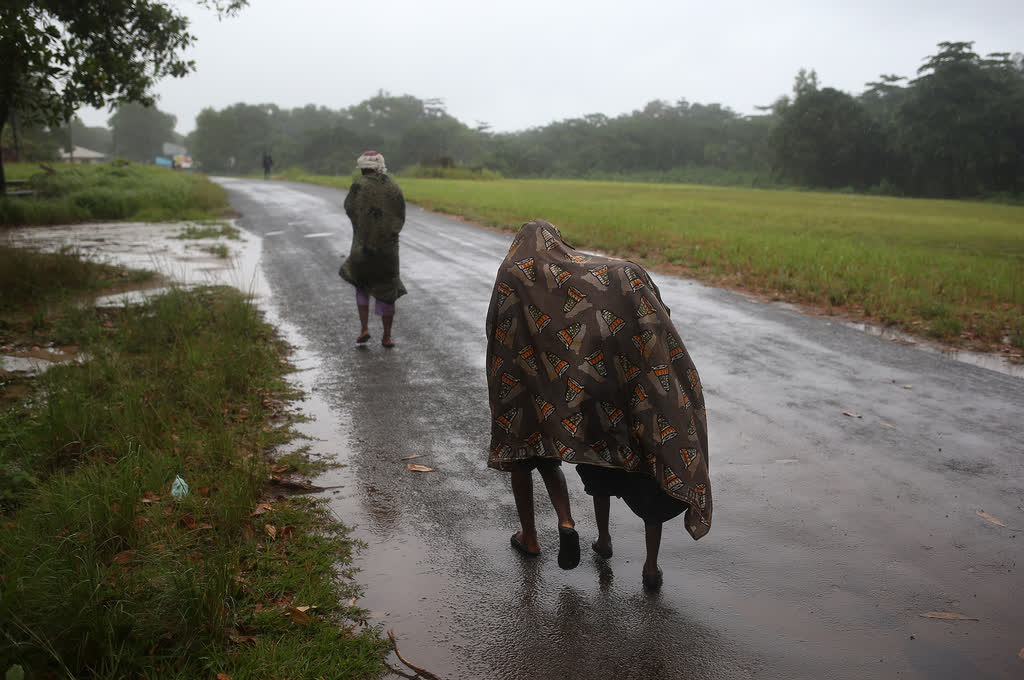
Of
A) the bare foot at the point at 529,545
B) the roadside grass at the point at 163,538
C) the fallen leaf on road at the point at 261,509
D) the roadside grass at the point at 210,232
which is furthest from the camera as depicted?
the roadside grass at the point at 210,232

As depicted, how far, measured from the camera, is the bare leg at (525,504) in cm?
394

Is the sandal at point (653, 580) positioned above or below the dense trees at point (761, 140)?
below

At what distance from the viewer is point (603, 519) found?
13.2 ft

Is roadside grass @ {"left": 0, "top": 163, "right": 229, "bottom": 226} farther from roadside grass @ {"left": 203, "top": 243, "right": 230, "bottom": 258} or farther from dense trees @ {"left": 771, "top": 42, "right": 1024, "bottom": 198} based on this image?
dense trees @ {"left": 771, "top": 42, "right": 1024, "bottom": 198}

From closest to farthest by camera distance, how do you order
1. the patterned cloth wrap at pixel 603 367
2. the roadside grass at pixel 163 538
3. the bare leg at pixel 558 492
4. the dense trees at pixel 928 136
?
1. the roadside grass at pixel 163 538
2. the patterned cloth wrap at pixel 603 367
3. the bare leg at pixel 558 492
4. the dense trees at pixel 928 136

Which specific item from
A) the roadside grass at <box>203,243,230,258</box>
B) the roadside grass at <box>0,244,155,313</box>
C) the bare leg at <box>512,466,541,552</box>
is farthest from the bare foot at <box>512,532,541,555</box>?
the roadside grass at <box>203,243,230,258</box>

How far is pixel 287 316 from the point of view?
10.3 meters

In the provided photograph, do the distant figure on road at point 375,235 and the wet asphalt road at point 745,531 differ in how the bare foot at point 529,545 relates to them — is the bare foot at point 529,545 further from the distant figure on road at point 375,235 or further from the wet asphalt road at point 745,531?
the distant figure on road at point 375,235

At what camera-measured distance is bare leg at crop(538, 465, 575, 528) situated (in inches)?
153

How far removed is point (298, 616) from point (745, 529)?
2.53 m

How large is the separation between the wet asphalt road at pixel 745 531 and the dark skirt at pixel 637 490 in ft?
1.46

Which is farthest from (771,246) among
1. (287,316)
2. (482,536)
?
(482,536)

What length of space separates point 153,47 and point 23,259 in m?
5.89

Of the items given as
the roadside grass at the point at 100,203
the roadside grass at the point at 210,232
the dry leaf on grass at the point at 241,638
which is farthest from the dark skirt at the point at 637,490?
the roadside grass at the point at 100,203
